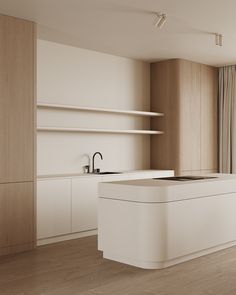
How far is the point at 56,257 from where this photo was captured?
15.4 ft

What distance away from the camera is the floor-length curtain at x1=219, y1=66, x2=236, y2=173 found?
25.5 feet

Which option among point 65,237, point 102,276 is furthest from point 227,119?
point 102,276

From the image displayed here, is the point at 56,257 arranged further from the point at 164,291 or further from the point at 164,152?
the point at 164,152

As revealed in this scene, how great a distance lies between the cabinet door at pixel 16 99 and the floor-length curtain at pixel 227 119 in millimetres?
4077

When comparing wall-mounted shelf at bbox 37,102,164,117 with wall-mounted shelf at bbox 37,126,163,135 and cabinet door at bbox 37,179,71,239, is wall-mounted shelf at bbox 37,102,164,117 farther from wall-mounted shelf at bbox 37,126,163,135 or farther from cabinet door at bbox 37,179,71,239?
cabinet door at bbox 37,179,71,239

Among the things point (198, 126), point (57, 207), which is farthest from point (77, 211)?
point (198, 126)

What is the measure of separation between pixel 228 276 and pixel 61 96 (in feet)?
11.1

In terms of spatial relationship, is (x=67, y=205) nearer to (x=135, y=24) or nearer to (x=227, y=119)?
(x=135, y=24)

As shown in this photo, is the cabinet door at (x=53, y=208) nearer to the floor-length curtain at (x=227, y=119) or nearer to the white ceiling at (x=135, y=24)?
the white ceiling at (x=135, y=24)

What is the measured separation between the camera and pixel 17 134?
191 inches

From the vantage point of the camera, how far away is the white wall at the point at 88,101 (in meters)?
5.97

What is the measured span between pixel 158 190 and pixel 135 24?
84.6 inches

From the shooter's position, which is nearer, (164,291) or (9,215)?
(164,291)

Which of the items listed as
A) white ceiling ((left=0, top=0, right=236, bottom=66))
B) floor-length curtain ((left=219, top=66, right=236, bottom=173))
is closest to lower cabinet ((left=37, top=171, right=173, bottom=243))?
white ceiling ((left=0, top=0, right=236, bottom=66))
